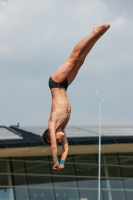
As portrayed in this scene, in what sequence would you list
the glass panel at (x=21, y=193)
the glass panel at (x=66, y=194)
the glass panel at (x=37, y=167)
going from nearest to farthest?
the glass panel at (x=21, y=193) < the glass panel at (x=66, y=194) < the glass panel at (x=37, y=167)

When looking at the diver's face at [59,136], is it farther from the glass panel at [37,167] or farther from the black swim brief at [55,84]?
the glass panel at [37,167]

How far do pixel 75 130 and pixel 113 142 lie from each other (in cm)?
372

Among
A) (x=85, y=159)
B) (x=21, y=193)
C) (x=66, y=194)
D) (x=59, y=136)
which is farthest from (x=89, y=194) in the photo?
(x=59, y=136)

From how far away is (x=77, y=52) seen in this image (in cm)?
1141

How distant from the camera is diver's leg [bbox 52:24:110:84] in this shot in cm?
1130

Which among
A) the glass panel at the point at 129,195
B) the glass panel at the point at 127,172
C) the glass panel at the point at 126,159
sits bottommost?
the glass panel at the point at 129,195

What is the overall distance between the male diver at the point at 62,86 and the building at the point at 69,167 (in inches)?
773

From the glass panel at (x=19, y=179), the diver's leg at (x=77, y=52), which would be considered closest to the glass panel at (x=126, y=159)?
the glass panel at (x=19, y=179)

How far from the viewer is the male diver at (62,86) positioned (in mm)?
11273

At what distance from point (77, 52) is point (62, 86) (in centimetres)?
64

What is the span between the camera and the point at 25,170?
34219 mm

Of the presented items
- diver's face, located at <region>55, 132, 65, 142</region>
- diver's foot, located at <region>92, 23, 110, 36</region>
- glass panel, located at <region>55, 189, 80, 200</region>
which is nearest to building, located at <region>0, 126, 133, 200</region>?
glass panel, located at <region>55, 189, 80, 200</region>

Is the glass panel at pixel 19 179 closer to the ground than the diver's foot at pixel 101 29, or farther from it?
farther from it

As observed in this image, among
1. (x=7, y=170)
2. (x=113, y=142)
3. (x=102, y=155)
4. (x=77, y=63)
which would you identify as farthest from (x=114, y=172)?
(x=77, y=63)
